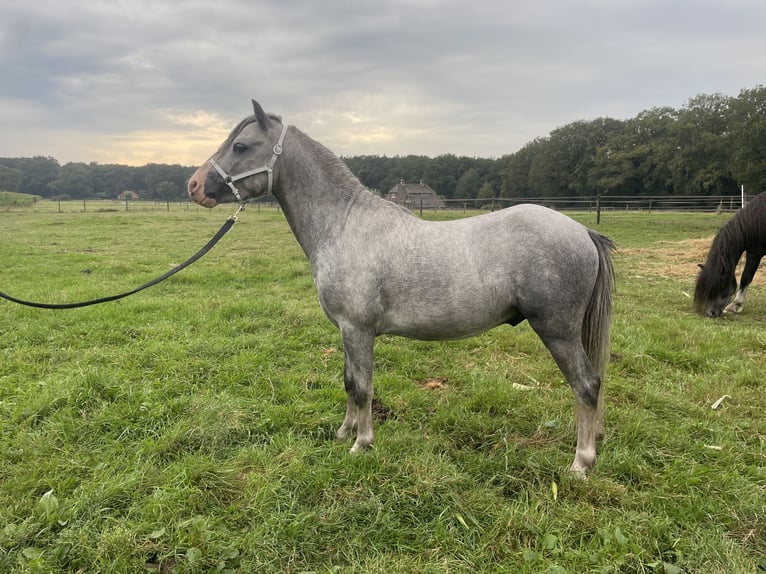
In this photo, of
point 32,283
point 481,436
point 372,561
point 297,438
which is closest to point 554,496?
point 481,436

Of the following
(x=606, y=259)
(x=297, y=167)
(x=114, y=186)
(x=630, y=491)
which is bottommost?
(x=630, y=491)

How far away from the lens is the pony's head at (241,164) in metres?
3.05

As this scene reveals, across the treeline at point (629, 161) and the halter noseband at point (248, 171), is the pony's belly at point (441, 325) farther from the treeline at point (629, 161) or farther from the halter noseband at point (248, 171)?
the treeline at point (629, 161)

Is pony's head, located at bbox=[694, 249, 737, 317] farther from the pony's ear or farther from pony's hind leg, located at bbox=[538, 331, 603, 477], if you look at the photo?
the pony's ear

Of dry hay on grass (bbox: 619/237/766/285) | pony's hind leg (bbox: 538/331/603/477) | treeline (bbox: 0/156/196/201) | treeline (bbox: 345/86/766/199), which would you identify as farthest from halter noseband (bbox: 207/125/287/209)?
treeline (bbox: 0/156/196/201)

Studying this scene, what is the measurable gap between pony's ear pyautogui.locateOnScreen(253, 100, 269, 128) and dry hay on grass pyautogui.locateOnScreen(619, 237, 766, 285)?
8.86m

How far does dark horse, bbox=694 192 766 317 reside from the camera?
6.65 meters

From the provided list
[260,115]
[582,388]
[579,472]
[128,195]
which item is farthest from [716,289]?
[128,195]

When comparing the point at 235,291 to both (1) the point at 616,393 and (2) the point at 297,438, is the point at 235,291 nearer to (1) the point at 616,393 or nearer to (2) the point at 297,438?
(2) the point at 297,438

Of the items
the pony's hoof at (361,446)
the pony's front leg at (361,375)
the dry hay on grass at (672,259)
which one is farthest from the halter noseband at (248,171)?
the dry hay on grass at (672,259)

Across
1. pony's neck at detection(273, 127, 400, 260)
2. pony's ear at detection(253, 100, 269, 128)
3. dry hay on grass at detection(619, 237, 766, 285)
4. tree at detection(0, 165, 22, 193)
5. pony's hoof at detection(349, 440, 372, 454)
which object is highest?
tree at detection(0, 165, 22, 193)

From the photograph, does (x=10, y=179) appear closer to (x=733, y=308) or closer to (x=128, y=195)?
(x=128, y=195)

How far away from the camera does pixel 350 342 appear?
3105mm

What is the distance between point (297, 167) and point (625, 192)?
61.1 meters
